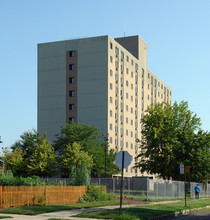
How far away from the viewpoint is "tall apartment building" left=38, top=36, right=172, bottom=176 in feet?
281

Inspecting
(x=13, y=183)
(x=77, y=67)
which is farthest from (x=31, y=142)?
(x=13, y=183)

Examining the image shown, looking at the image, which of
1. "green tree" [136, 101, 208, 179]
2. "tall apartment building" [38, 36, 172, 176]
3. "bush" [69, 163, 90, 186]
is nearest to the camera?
"bush" [69, 163, 90, 186]

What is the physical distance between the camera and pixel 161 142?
5497cm

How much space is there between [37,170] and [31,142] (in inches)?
241

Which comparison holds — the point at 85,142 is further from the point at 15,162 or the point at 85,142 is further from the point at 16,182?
the point at 16,182

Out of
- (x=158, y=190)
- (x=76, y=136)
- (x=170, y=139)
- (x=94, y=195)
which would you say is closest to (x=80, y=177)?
(x=94, y=195)

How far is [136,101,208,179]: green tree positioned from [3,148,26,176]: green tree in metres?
20.4

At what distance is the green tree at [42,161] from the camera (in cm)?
6316

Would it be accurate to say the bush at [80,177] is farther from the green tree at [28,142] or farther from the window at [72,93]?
the window at [72,93]

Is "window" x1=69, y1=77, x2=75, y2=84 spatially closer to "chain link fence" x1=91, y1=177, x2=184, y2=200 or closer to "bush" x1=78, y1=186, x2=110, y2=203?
"chain link fence" x1=91, y1=177, x2=184, y2=200

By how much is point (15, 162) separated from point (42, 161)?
500 cm

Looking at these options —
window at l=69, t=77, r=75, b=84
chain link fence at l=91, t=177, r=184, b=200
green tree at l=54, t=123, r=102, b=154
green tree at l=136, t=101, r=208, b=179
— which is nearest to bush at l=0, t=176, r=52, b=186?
chain link fence at l=91, t=177, r=184, b=200

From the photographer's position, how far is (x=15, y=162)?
215 feet

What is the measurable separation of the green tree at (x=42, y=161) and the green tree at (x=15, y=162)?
1.70 metres
